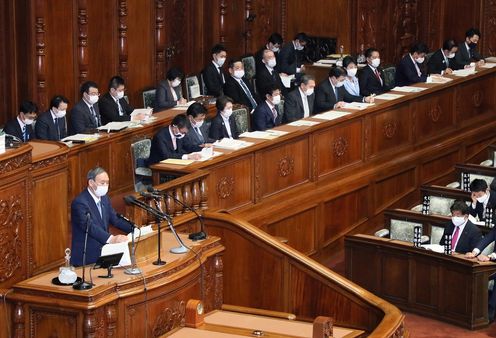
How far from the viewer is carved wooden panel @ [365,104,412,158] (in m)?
15.2

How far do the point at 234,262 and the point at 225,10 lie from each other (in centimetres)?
827

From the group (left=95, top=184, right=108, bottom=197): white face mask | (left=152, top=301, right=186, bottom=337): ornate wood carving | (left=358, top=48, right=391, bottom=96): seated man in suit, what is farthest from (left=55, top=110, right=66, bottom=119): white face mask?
(left=358, top=48, right=391, bottom=96): seated man in suit

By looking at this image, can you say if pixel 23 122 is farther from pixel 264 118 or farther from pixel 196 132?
pixel 264 118

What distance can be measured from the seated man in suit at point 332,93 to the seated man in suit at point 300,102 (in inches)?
9.9

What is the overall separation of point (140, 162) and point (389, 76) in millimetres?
5701

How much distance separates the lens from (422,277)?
1270 cm

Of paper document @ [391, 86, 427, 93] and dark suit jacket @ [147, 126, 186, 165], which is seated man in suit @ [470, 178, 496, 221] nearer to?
paper document @ [391, 86, 427, 93]

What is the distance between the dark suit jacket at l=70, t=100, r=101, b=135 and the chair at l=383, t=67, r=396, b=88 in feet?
16.3

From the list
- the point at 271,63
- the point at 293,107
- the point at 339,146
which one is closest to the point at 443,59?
the point at 271,63

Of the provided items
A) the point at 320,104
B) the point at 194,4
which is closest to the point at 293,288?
the point at 320,104

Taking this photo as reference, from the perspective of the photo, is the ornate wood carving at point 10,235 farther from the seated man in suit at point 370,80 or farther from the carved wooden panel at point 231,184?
the seated man in suit at point 370,80

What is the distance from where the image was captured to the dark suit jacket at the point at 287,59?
18.8m

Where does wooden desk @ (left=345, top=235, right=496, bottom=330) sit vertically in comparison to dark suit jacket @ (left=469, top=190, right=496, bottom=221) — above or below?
below

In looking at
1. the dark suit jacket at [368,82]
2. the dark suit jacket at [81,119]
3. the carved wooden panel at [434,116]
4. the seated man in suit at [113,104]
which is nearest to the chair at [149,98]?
the seated man in suit at [113,104]
